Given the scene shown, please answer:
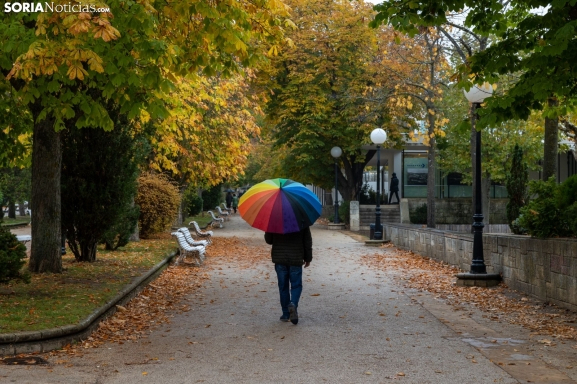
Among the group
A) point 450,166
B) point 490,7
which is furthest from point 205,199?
point 490,7

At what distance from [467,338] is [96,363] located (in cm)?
436

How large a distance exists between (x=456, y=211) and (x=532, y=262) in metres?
30.1

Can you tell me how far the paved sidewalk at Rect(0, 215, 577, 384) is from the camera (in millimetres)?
7023

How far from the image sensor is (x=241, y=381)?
6.82 meters

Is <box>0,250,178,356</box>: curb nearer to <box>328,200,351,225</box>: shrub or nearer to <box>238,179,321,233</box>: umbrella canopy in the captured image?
<box>238,179,321,233</box>: umbrella canopy

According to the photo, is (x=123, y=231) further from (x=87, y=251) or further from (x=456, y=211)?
(x=456, y=211)

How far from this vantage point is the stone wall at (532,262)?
11039mm

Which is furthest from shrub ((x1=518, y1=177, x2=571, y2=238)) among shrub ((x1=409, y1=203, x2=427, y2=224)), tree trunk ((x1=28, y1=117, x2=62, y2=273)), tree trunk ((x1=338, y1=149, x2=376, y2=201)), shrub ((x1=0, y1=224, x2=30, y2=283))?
tree trunk ((x1=338, y1=149, x2=376, y2=201))

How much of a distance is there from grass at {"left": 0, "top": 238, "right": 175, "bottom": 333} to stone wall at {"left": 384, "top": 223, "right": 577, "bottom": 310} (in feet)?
22.0

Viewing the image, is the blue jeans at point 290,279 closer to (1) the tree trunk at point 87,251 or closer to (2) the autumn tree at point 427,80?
(1) the tree trunk at point 87,251

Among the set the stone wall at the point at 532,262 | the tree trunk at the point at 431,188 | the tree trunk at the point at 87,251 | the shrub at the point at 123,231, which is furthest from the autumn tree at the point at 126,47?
the tree trunk at the point at 431,188

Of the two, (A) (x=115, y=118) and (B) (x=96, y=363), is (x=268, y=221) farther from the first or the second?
(A) (x=115, y=118)

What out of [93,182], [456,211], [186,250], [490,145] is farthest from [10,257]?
[456,211]

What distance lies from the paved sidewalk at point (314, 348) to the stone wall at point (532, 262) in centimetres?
164
